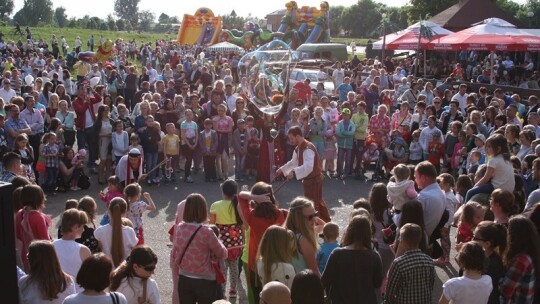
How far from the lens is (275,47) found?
14438mm

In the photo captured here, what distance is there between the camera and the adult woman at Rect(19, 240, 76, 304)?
4.80 metres

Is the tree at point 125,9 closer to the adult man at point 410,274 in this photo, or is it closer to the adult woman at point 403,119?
the adult woman at point 403,119

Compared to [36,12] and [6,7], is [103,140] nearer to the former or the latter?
[36,12]

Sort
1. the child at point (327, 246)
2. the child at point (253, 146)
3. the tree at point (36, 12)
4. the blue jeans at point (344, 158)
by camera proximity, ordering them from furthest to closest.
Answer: the tree at point (36, 12) → the blue jeans at point (344, 158) → the child at point (253, 146) → the child at point (327, 246)

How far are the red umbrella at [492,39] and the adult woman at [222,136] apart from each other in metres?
11.2

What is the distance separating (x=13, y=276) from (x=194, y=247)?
2497 millimetres

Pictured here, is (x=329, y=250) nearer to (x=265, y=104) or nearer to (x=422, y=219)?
(x=422, y=219)

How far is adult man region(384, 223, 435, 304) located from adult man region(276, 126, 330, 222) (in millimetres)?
3434

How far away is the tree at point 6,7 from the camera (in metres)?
95.5

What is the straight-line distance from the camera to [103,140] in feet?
44.4

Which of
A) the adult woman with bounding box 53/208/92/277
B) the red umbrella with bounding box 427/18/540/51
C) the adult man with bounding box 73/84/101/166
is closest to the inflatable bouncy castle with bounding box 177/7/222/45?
the red umbrella with bounding box 427/18/540/51

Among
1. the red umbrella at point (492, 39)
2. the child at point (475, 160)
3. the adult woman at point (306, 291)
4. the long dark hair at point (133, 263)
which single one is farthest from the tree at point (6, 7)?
the adult woman at point (306, 291)

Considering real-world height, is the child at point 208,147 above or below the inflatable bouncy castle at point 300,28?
below

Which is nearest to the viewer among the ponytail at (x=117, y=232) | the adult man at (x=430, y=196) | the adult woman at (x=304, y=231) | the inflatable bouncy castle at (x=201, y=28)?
the adult woman at (x=304, y=231)
